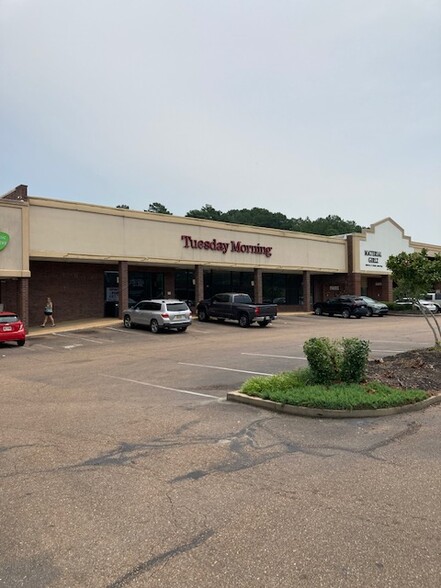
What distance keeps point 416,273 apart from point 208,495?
10.7 m

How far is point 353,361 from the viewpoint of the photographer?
923cm

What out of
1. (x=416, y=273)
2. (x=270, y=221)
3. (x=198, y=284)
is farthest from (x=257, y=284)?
(x=270, y=221)

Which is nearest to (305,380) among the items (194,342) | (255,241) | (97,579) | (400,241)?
(97,579)

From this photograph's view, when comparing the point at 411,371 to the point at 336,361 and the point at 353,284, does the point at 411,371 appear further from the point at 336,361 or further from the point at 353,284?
the point at 353,284

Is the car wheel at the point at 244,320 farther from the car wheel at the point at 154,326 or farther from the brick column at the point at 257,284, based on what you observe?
the brick column at the point at 257,284

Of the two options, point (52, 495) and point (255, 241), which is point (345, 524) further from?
point (255, 241)

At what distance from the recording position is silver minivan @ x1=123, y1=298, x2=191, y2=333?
24.2 metres

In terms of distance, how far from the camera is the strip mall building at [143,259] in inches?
970

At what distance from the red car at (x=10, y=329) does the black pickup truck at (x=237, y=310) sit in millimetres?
11857

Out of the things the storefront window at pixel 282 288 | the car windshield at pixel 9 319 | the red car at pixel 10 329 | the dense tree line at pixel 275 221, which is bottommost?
the red car at pixel 10 329

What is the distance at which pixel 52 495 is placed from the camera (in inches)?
188

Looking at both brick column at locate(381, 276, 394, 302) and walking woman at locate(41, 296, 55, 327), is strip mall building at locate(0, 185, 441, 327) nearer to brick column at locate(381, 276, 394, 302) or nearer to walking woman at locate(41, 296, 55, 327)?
walking woman at locate(41, 296, 55, 327)

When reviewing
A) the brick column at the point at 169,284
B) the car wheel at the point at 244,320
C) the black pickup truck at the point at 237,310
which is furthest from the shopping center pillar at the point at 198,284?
the car wheel at the point at 244,320

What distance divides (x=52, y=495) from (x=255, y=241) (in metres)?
31.0
